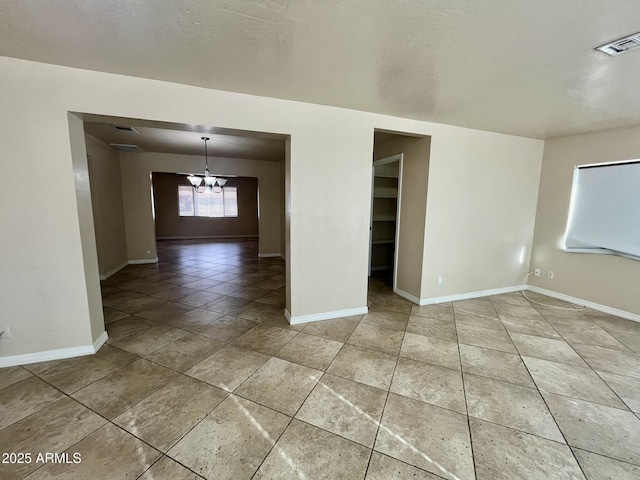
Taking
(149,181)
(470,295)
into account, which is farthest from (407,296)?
(149,181)

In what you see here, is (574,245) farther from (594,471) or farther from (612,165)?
(594,471)

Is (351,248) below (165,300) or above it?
above

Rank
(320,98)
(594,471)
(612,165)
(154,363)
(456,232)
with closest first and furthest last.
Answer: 1. (594,471)
2. (154,363)
3. (320,98)
4. (612,165)
5. (456,232)

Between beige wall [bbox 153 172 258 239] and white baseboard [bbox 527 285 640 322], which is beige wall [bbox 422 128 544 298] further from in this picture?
beige wall [bbox 153 172 258 239]

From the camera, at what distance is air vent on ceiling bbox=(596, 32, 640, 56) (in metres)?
1.63

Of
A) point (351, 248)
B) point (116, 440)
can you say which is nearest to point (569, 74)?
point (351, 248)

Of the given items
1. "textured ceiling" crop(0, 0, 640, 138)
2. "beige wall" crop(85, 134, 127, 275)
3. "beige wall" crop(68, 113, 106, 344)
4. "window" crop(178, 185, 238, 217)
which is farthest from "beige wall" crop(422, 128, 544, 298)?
"window" crop(178, 185, 238, 217)

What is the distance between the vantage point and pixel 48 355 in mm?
2414

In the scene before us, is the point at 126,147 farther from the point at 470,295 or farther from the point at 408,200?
the point at 470,295

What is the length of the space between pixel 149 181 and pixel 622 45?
7.71 m

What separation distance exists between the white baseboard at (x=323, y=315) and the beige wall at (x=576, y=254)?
327cm

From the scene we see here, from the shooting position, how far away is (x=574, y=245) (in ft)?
13.0

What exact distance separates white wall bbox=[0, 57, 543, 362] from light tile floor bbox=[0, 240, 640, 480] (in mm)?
561

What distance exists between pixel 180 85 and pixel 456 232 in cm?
388
